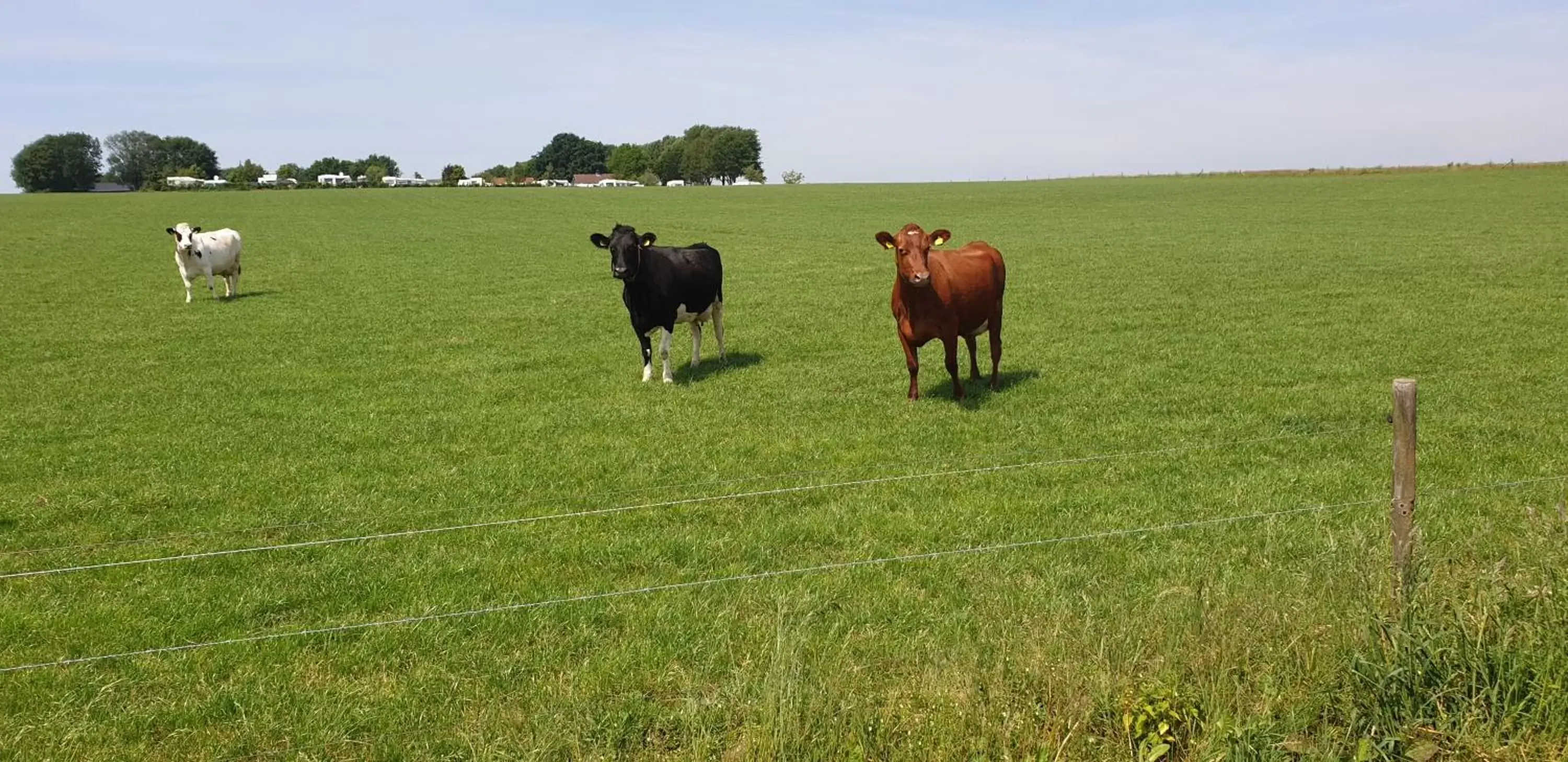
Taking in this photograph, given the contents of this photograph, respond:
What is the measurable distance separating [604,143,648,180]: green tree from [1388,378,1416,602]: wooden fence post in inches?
6436

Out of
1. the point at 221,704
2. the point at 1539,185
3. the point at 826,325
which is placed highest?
the point at 1539,185

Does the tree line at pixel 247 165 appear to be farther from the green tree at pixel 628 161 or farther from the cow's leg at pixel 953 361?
the cow's leg at pixel 953 361

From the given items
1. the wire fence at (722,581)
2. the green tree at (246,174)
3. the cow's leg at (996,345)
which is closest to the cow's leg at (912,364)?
the cow's leg at (996,345)

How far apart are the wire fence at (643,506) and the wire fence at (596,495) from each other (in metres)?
0.05

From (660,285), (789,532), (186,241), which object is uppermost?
(186,241)

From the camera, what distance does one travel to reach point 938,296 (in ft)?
36.8

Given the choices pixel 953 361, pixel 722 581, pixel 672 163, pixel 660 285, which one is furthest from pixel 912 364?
pixel 672 163

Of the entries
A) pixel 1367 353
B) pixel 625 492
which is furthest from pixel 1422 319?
pixel 625 492

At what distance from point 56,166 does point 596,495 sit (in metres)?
166

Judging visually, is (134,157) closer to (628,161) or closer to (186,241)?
(628,161)

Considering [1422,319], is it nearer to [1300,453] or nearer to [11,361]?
[1300,453]

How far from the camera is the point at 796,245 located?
3603 cm

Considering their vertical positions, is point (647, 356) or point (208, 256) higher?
point (208, 256)

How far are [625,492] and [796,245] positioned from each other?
92.0ft
